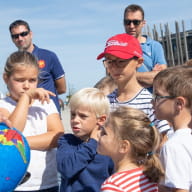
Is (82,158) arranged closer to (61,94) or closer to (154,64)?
(154,64)

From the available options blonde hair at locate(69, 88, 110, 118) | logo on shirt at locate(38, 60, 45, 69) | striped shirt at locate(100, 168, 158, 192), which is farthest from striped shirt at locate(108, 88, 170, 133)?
logo on shirt at locate(38, 60, 45, 69)

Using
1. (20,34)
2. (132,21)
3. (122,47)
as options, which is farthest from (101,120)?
(20,34)

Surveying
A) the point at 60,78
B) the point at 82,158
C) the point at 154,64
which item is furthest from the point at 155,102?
the point at 60,78

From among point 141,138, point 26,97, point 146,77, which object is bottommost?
point 141,138

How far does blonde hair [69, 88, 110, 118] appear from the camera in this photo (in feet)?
11.2

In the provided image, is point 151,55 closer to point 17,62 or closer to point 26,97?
point 17,62

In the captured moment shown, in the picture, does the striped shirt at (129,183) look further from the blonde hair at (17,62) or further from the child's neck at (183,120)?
the blonde hair at (17,62)

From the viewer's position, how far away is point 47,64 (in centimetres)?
564

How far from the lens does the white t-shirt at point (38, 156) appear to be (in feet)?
11.1

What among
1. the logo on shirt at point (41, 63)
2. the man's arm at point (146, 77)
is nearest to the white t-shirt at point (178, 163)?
the man's arm at point (146, 77)

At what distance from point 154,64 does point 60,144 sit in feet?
7.49

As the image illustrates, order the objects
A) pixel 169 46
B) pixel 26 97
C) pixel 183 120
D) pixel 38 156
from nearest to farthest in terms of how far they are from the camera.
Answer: pixel 183 120 → pixel 26 97 → pixel 38 156 → pixel 169 46

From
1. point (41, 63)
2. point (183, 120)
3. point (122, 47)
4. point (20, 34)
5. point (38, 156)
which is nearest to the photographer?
point (183, 120)

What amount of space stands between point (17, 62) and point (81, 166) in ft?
3.22
